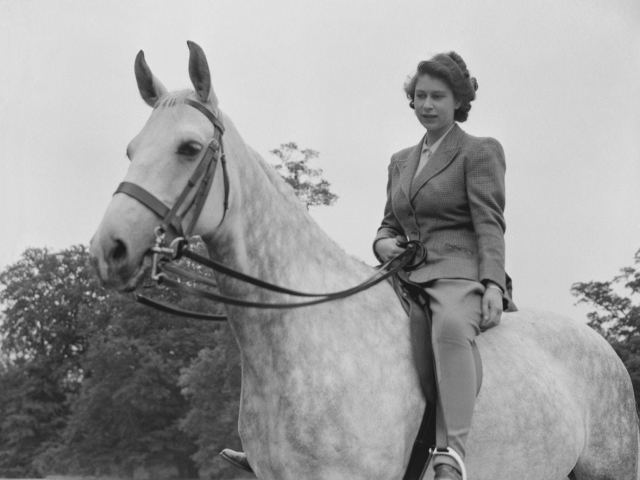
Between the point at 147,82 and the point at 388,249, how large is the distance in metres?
2.16

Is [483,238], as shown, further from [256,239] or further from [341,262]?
[256,239]

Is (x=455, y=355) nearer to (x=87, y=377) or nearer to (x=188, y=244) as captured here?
(x=188, y=244)

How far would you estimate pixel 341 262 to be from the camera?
17.6ft

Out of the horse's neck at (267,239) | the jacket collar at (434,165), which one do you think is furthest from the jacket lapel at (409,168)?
the horse's neck at (267,239)

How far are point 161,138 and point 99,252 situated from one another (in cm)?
78

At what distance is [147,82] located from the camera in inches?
199

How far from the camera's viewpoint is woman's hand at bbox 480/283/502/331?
5.37 m

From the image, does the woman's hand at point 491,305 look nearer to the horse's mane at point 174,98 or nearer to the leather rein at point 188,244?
the leather rein at point 188,244

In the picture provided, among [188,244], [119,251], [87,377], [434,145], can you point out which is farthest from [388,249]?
[87,377]

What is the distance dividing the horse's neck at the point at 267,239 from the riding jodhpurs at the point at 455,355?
64 centimetres

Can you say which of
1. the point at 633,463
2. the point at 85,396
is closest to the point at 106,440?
the point at 85,396

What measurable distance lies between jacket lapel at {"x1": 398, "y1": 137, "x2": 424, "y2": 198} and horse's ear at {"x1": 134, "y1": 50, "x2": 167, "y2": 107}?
1898 millimetres

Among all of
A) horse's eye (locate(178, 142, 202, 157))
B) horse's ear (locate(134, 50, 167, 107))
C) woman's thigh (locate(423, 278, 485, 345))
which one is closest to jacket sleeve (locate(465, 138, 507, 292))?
woman's thigh (locate(423, 278, 485, 345))

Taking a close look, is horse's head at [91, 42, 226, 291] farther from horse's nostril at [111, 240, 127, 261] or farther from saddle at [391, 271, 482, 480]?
saddle at [391, 271, 482, 480]
